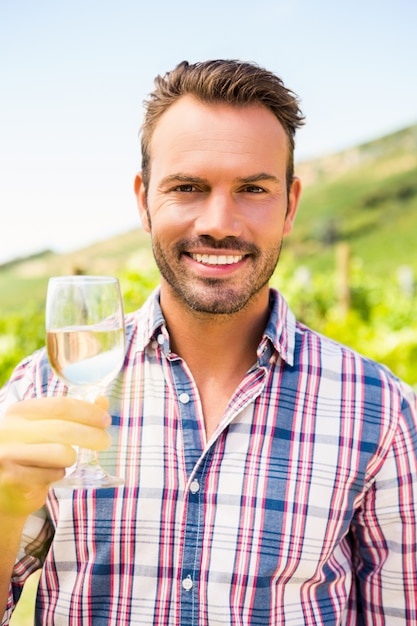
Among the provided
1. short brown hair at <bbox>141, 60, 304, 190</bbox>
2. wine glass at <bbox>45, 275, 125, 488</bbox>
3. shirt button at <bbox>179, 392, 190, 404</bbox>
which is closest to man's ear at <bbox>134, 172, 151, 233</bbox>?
short brown hair at <bbox>141, 60, 304, 190</bbox>

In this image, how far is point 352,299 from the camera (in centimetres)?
901

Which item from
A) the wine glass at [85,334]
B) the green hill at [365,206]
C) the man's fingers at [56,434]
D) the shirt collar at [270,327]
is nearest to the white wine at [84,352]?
the wine glass at [85,334]

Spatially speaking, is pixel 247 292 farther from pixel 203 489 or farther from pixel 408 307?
pixel 408 307

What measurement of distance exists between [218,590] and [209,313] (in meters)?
0.75

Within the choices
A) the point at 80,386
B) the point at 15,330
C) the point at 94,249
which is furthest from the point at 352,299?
the point at 94,249

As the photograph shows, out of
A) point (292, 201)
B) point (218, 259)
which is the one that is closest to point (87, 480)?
point (218, 259)

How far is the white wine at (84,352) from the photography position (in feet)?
4.33

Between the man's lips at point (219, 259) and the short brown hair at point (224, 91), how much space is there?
42cm

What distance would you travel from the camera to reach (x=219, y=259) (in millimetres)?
1935

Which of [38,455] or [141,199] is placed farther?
[141,199]

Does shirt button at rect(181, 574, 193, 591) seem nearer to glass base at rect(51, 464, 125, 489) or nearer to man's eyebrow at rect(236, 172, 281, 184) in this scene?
glass base at rect(51, 464, 125, 489)

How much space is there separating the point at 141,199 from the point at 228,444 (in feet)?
3.00

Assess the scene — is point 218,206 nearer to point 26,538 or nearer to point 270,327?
point 270,327

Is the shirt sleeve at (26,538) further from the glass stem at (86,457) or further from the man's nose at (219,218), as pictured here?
the man's nose at (219,218)
